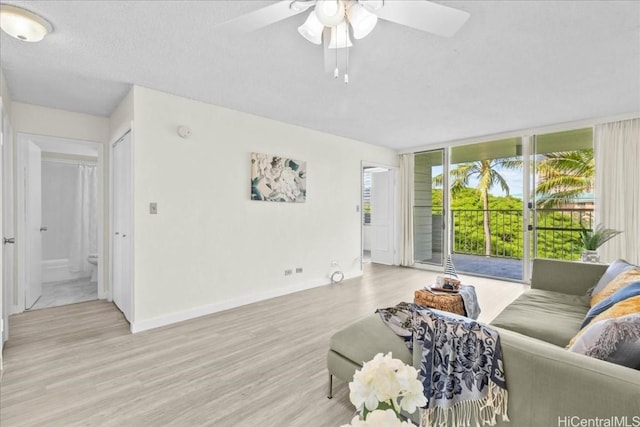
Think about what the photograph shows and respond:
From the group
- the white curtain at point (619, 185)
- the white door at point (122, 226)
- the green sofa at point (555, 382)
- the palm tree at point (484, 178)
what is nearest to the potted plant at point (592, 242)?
the white curtain at point (619, 185)

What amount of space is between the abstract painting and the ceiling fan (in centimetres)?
229

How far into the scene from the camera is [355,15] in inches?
60.6

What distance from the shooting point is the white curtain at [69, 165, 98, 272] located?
5.23 meters

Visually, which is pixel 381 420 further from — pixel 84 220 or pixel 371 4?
pixel 84 220

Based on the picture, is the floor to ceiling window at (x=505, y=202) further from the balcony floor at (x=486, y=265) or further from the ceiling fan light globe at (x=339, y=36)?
the ceiling fan light globe at (x=339, y=36)

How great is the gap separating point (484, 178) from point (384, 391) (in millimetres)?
6802

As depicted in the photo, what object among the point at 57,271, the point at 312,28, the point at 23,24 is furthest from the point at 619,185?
the point at 57,271

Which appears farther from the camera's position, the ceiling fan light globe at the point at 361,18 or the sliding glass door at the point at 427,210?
the sliding glass door at the point at 427,210

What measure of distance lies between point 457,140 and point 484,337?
484 centimetres

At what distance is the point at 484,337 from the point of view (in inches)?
46.9

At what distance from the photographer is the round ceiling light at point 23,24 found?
1789 mm

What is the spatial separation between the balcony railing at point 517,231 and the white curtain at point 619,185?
570 mm

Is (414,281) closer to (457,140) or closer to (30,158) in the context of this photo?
(457,140)

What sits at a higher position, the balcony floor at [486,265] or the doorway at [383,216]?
the doorway at [383,216]
